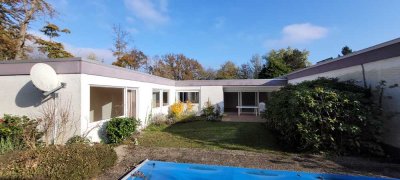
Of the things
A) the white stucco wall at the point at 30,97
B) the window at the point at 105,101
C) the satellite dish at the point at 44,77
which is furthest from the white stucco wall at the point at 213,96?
the satellite dish at the point at 44,77

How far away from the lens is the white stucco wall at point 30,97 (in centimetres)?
753

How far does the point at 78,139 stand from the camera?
24.4 feet

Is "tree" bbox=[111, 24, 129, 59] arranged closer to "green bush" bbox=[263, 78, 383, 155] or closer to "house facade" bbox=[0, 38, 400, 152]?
"house facade" bbox=[0, 38, 400, 152]

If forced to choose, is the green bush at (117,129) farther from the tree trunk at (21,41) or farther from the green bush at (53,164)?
the tree trunk at (21,41)

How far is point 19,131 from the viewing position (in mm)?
7027

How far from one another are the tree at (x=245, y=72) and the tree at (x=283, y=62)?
360cm

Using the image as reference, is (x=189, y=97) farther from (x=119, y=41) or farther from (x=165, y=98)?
(x=119, y=41)

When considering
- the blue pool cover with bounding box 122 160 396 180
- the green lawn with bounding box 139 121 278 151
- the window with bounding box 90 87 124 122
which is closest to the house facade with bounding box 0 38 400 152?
the green lawn with bounding box 139 121 278 151

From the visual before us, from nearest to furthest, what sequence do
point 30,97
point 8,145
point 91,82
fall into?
point 8,145, point 30,97, point 91,82

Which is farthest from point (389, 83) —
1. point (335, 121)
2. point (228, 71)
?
point (228, 71)

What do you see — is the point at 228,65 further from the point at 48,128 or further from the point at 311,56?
the point at 48,128

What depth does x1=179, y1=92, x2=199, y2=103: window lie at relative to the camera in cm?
2016

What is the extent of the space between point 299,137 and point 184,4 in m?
10.8

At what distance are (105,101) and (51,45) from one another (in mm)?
12446
